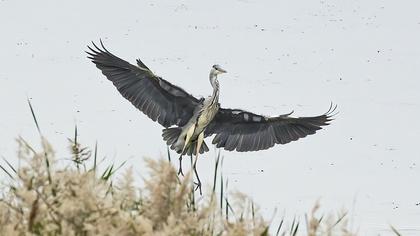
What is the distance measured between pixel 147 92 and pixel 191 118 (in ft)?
1.58

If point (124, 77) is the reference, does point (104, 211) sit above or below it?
below

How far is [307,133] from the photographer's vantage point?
7.76 meters

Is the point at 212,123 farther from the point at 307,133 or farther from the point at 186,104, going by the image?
the point at 307,133

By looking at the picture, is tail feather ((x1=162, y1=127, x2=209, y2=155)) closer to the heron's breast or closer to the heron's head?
the heron's breast

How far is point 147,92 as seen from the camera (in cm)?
791

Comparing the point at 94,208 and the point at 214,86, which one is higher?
the point at 214,86

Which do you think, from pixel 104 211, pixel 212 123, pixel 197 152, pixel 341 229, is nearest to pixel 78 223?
pixel 104 211

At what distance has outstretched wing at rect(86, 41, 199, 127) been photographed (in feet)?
24.9

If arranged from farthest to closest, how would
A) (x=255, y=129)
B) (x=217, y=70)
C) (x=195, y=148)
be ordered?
(x=255, y=129), (x=195, y=148), (x=217, y=70)

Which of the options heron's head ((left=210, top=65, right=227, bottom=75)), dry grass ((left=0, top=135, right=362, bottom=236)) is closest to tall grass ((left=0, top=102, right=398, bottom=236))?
dry grass ((left=0, top=135, right=362, bottom=236))

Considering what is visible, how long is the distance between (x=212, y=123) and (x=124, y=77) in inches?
29.8

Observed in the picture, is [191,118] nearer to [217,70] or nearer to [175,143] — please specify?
[175,143]

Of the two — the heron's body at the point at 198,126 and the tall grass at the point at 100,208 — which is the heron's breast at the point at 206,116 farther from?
the tall grass at the point at 100,208

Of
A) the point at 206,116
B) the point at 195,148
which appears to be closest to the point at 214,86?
the point at 206,116
